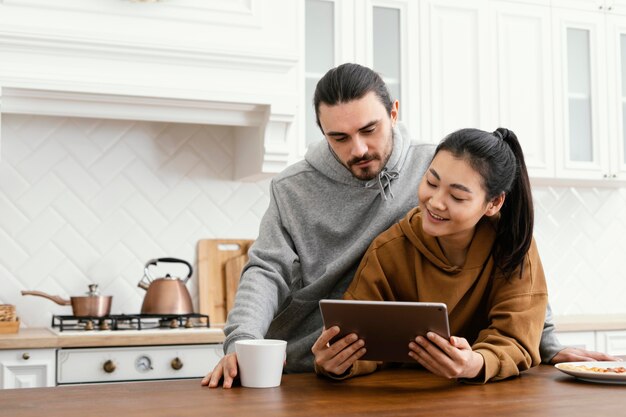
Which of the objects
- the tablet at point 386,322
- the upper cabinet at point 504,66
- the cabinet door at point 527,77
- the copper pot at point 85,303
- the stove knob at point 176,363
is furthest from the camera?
the cabinet door at point 527,77

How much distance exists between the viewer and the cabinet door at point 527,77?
11.7ft

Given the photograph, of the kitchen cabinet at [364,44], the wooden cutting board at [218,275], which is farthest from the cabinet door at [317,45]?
the wooden cutting board at [218,275]

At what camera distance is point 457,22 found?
351cm

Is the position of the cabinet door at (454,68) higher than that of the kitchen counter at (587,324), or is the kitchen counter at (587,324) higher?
the cabinet door at (454,68)

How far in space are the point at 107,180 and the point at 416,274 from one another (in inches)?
75.8

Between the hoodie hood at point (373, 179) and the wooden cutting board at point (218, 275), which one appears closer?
the hoodie hood at point (373, 179)

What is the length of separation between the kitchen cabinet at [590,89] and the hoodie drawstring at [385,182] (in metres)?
1.90

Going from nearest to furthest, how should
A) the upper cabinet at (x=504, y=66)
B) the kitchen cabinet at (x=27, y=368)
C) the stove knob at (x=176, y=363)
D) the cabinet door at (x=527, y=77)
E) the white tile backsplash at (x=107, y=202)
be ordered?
the kitchen cabinet at (x=27, y=368) → the stove knob at (x=176, y=363) → the white tile backsplash at (x=107, y=202) → the upper cabinet at (x=504, y=66) → the cabinet door at (x=527, y=77)

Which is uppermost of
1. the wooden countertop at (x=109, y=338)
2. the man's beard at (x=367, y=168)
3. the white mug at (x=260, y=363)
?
the man's beard at (x=367, y=168)

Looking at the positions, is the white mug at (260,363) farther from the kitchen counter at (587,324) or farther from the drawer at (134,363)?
the kitchen counter at (587,324)

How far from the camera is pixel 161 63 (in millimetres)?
2957

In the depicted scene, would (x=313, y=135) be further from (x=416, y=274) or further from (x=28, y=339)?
(x=416, y=274)

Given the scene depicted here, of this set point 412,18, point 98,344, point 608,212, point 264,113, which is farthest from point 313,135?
point 608,212

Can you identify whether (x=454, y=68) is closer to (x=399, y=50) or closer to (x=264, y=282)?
(x=399, y=50)
